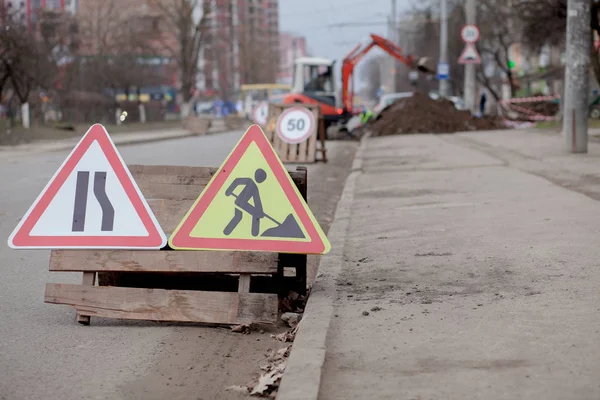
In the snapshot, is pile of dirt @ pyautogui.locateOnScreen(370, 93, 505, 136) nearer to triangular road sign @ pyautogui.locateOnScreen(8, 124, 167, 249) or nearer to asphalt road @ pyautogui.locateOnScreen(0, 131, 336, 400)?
asphalt road @ pyautogui.locateOnScreen(0, 131, 336, 400)

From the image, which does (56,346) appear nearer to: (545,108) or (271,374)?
(271,374)

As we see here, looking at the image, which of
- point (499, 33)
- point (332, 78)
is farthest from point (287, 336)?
point (499, 33)

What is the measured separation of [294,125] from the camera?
23.7 meters

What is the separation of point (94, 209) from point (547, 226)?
473 cm

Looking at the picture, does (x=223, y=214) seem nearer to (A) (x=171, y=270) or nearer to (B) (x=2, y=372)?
(A) (x=171, y=270)

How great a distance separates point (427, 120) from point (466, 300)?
Result: 31938 mm

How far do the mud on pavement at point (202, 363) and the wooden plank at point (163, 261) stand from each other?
39 centimetres

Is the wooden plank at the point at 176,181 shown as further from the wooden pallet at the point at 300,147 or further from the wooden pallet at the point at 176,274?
the wooden pallet at the point at 300,147

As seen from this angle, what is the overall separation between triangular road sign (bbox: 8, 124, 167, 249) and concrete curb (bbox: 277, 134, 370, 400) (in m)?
1.12

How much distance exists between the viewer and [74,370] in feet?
18.8

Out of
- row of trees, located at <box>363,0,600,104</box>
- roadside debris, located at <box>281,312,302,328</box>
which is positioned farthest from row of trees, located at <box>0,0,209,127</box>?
roadside debris, located at <box>281,312,302,328</box>

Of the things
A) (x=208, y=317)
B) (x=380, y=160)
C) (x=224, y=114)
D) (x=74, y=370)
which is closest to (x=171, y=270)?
(x=208, y=317)

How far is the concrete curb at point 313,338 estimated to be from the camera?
16.1 feet

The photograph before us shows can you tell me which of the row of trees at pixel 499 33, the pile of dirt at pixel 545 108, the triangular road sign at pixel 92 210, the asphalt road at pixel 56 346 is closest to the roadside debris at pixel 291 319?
the asphalt road at pixel 56 346
